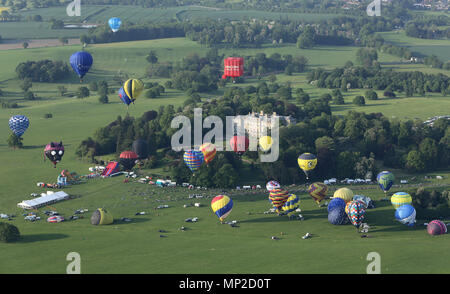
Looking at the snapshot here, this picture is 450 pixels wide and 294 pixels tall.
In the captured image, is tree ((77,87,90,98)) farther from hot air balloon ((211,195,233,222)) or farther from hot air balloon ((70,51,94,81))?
hot air balloon ((211,195,233,222))

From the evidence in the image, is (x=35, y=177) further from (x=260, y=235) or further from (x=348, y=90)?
(x=348, y=90)

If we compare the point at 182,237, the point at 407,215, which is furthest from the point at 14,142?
the point at 407,215

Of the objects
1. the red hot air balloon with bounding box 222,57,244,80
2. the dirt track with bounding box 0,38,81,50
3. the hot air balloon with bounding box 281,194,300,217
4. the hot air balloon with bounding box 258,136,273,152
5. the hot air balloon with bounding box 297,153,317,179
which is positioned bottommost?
the hot air balloon with bounding box 281,194,300,217

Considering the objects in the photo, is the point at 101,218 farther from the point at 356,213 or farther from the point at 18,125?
the point at 18,125

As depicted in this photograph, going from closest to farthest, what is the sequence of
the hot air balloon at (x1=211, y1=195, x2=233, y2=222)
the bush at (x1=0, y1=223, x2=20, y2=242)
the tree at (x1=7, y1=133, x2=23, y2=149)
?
1. the bush at (x1=0, y1=223, x2=20, y2=242)
2. the hot air balloon at (x1=211, y1=195, x2=233, y2=222)
3. the tree at (x1=7, y1=133, x2=23, y2=149)

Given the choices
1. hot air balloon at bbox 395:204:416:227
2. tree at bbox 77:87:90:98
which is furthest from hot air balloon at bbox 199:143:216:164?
tree at bbox 77:87:90:98

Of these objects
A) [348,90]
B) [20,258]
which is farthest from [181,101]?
[20,258]

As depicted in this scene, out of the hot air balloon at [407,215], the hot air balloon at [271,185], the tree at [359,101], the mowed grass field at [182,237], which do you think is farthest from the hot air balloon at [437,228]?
the tree at [359,101]
